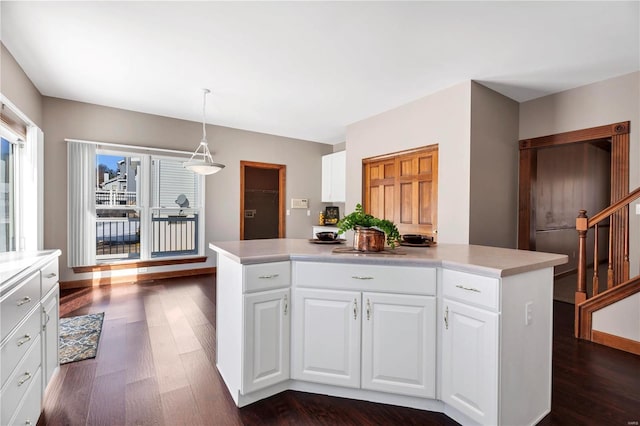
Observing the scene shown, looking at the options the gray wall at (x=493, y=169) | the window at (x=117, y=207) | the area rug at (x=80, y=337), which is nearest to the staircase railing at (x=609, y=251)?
the gray wall at (x=493, y=169)

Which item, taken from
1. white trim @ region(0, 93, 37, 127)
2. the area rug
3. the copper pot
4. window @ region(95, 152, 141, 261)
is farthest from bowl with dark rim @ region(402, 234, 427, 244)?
window @ region(95, 152, 141, 261)

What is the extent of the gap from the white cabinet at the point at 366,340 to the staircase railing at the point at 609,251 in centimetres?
→ 220

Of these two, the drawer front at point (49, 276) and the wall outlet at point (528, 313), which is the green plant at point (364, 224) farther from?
the drawer front at point (49, 276)

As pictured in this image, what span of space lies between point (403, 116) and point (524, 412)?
11.7ft

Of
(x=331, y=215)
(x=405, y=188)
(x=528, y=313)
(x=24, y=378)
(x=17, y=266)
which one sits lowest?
(x=24, y=378)

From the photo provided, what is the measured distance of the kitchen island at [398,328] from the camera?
1.53m

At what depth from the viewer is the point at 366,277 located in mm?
1832

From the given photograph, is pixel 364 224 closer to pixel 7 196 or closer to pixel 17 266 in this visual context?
pixel 17 266

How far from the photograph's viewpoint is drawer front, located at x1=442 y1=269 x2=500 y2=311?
1480 mm

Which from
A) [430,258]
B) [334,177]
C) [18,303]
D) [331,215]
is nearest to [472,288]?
[430,258]

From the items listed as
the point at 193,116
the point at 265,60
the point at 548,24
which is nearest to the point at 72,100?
the point at 193,116

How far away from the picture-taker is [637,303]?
102 inches

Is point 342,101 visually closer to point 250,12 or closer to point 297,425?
point 250,12

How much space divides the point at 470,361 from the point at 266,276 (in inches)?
47.2
